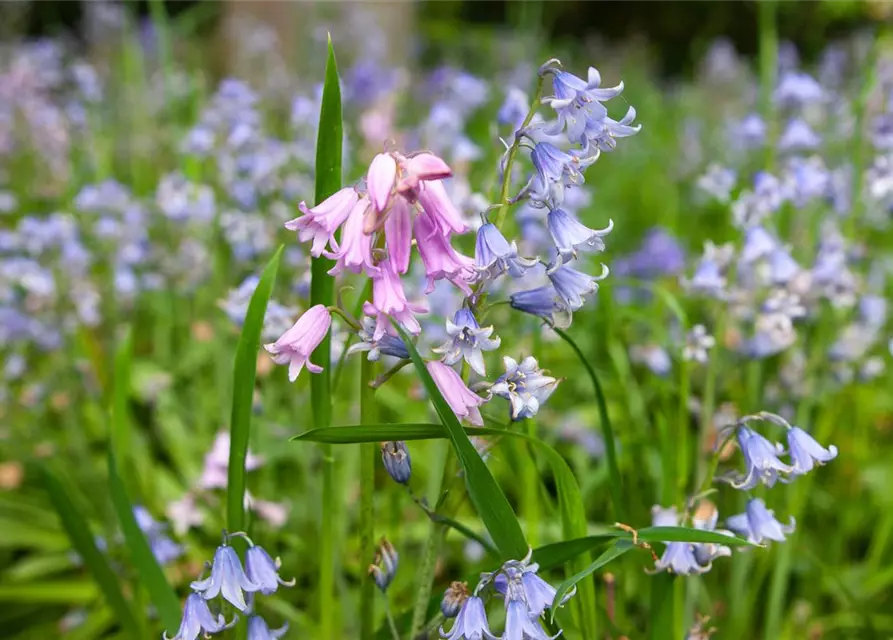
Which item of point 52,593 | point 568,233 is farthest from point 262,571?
point 52,593

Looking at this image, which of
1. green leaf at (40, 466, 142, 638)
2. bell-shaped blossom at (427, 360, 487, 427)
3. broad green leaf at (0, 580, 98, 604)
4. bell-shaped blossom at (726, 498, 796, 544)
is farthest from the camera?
broad green leaf at (0, 580, 98, 604)

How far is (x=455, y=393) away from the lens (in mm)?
1158

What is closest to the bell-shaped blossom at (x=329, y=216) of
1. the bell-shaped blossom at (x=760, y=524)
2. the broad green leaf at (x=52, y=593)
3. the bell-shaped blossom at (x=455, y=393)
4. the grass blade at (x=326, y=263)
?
the grass blade at (x=326, y=263)

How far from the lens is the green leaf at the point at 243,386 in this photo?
127cm

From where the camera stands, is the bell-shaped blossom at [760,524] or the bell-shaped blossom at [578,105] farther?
the bell-shaped blossom at [760,524]

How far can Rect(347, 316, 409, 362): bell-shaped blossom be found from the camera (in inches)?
46.0

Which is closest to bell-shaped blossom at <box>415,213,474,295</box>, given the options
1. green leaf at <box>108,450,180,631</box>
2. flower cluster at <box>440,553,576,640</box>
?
flower cluster at <box>440,553,576,640</box>

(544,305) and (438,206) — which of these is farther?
(544,305)

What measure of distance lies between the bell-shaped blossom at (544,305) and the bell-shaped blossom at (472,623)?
1.34 feet

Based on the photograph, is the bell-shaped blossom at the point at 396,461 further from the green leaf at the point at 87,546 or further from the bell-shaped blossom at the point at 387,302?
the green leaf at the point at 87,546

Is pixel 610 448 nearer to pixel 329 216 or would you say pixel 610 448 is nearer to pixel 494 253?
pixel 494 253

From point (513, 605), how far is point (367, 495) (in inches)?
13.9

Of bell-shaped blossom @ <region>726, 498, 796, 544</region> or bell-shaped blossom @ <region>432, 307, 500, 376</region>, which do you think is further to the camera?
bell-shaped blossom @ <region>726, 498, 796, 544</region>

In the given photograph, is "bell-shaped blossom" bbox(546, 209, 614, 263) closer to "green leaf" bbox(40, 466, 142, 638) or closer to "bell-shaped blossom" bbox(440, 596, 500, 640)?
"bell-shaped blossom" bbox(440, 596, 500, 640)
